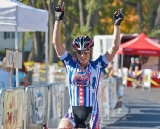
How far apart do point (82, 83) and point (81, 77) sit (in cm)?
8

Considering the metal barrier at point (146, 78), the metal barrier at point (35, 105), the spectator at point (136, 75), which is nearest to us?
the metal barrier at point (35, 105)

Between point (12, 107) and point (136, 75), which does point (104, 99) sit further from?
point (136, 75)

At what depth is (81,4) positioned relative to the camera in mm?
42844

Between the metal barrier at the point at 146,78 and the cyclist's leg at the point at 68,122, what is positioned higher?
the cyclist's leg at the point at 68,122

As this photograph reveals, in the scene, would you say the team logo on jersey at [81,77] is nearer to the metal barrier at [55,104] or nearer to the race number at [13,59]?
the race number at [13,59]

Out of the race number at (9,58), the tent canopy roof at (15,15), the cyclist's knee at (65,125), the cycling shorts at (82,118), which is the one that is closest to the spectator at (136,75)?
the tent canopy roof at (15,15)

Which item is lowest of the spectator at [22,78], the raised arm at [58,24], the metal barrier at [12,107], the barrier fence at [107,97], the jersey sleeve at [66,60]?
the barrier fence at [107,97]

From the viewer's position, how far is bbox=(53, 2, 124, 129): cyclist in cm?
754

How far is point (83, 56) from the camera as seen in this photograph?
25.0 feet

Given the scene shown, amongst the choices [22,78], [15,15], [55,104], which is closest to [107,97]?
[55,104]

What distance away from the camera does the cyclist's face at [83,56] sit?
7.59 m

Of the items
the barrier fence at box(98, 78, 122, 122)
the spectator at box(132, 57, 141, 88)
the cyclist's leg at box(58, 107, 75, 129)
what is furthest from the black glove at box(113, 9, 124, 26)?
the spectator at box(132, 57, 141, 88)

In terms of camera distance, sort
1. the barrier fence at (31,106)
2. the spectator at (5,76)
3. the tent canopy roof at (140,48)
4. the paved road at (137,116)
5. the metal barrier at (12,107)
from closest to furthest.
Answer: the metal barrier at (12,107), the barrier fence at (31,106), the spectator at (5,76), the paved road at (137,116), the tent canopy roof at (140,48)

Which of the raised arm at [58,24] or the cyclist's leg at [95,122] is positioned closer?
the cyclist's leg at [95,122]
